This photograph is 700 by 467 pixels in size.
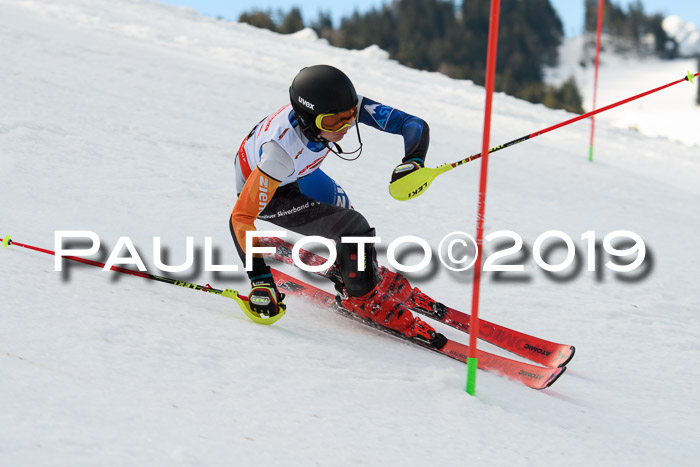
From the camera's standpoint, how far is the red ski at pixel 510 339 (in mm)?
3553

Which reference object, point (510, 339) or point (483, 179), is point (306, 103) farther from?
point (510, 339)

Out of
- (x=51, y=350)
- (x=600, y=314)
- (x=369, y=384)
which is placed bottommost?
(x=600, y=314)

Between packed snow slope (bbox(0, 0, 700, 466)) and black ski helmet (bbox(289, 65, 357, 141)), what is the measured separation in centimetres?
107

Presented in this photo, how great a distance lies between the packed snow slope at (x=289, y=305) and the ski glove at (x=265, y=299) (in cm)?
10

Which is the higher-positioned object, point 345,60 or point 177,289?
point 345,60

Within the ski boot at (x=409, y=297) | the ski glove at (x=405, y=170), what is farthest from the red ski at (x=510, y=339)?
the ski glove at (x=405, y=170)

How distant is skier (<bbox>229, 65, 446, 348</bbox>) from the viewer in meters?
3.18

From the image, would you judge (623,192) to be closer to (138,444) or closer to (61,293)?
(61,293)

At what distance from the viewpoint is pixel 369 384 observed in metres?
2.58

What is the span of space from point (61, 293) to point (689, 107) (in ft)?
224

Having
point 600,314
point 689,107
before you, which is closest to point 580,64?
point 689,107

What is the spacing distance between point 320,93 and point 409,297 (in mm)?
1490

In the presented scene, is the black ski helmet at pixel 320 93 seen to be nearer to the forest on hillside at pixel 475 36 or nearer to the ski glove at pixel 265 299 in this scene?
the ski glove at pixel 265 299

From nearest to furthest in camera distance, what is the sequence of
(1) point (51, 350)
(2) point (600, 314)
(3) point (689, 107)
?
(1) point (51, 350) → (2) point (600, 314) → (3) point (689, 107)
